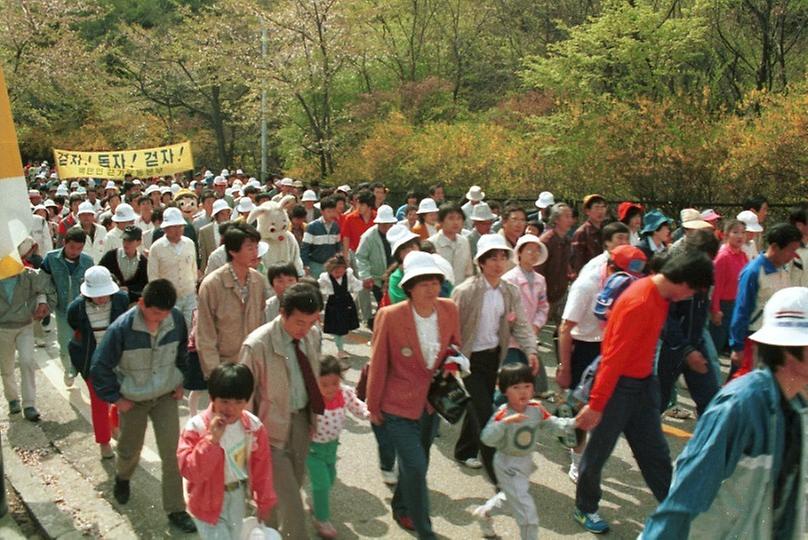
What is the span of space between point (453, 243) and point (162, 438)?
12.2 ft

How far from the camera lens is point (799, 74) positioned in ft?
62.3

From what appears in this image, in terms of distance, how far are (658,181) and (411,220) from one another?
17.0ft

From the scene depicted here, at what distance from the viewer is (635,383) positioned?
15.4 feet

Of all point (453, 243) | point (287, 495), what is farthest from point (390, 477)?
point (453, 243)

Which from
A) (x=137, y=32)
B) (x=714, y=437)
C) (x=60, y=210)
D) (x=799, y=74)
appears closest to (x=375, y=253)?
(x=714, y=437)

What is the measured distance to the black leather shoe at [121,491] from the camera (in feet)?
18.5

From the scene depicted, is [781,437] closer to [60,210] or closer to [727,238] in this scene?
[727,238]

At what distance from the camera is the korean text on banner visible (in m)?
5.07

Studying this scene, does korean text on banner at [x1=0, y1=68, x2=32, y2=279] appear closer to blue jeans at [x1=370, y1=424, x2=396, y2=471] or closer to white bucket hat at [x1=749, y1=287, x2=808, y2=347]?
blue jeans at [x1=370, y1=424, x2=396, y2=471]

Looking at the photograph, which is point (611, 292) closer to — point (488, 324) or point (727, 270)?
point (488, 324)

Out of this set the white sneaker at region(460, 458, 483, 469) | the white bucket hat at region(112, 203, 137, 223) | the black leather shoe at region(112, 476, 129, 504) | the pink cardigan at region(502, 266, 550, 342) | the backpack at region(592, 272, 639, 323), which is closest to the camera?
the backpack at region(592, 272, 639, 323)

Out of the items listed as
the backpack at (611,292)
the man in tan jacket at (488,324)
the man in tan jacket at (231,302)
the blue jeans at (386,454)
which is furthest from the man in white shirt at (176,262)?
the backpack at (611,292)

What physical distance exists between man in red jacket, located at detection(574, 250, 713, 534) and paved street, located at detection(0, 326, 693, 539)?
18.9 inches

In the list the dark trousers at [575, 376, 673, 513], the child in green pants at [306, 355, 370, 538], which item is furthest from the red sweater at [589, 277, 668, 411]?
the child in green pants at [306, 355, 370, 538]
